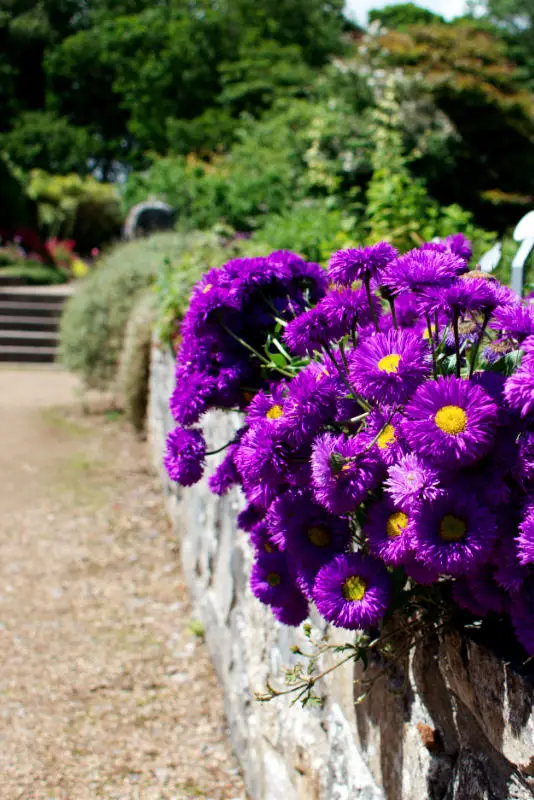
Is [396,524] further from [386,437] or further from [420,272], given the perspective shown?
[420,272]

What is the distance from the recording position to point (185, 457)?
159cm

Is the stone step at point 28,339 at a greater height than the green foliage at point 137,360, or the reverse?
the green foliage at point 137,360

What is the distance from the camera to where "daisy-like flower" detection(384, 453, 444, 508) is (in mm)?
1078

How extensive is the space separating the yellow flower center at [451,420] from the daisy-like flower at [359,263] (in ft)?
1.07

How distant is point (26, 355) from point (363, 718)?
30.9 ft

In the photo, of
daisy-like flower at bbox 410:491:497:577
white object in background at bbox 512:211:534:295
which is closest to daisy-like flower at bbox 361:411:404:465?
daisy-like flower at bbox 410:491:497:577

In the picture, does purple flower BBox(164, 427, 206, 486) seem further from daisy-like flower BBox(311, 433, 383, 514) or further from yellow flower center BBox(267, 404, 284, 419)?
daisy-like flower BBox(311, 433, 383, 514)

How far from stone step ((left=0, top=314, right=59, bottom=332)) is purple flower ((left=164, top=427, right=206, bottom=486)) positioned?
1002 cm

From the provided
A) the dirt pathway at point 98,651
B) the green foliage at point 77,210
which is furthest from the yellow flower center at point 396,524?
the green foliage at point 77,210

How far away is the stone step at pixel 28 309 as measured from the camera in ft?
37.8

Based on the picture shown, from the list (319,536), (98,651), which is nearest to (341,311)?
(319,536)

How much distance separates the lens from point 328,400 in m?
1.29

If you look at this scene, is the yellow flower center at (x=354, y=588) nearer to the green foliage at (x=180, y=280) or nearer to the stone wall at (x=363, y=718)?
the stone wall at (x=363, y=718)

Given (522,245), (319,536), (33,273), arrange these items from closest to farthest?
(319,536) → (522,245) → (33,273)
